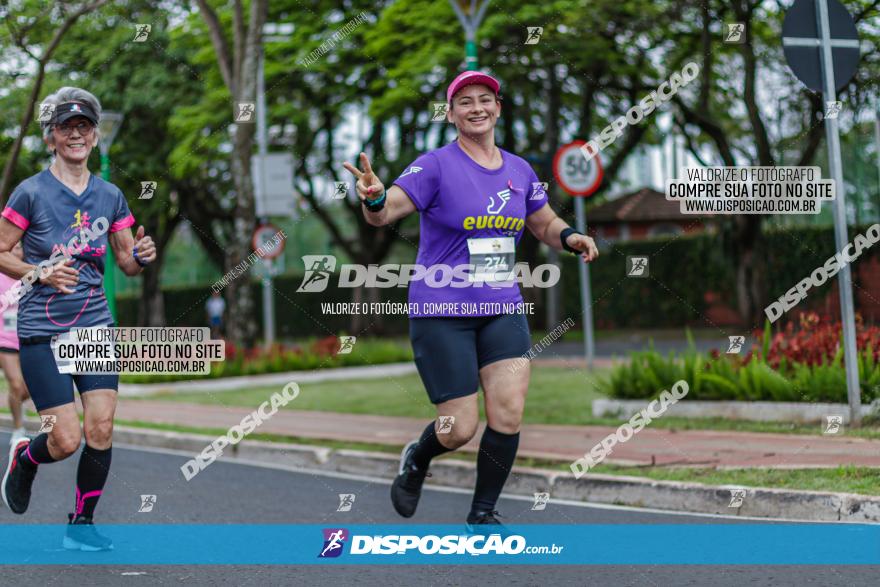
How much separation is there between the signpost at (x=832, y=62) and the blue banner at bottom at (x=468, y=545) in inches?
117

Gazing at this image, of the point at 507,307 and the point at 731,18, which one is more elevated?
the point at 731,18

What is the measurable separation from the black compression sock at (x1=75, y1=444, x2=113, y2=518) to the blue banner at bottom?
0.28 m

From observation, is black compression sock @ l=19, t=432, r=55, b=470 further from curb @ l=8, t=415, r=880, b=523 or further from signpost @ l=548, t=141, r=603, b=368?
signpost @ l=548, t=141, r=603, b=368

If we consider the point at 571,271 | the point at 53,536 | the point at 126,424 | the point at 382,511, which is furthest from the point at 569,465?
the point at 571,271

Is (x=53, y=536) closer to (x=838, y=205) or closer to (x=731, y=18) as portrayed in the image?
(x=838, y=205)

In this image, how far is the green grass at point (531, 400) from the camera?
30.9 ft

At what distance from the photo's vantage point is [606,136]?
9.26 metres

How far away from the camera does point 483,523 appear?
17.1 ft

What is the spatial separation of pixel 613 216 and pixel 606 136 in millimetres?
33862

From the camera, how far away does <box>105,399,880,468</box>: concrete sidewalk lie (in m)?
7.38
